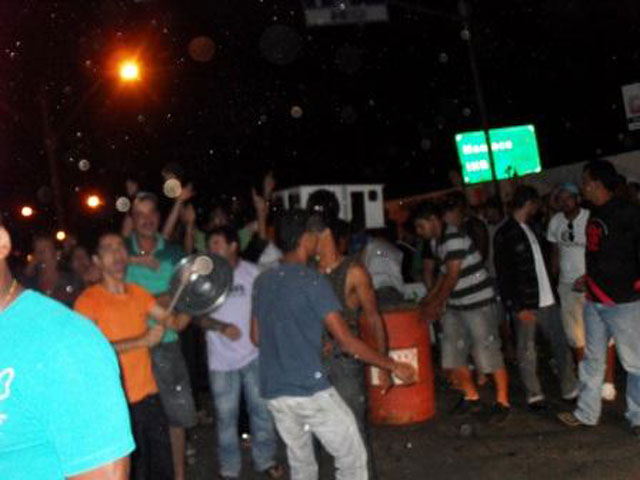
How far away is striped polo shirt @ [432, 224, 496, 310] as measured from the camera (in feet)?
26.3

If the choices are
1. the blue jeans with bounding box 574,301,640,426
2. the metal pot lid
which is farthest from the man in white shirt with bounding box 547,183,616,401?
the metal pot lid

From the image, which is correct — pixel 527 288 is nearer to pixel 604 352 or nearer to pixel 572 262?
pixel 572 262

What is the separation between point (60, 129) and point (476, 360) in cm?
1183

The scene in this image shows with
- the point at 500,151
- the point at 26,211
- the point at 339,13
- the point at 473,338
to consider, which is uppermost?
the point at 26,211

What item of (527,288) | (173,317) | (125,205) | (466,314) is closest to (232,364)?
(173,317)

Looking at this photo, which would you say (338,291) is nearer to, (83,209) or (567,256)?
(567,256)

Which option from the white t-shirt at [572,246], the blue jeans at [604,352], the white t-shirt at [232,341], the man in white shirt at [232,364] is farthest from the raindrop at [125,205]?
the white t-shirt at [572,246]

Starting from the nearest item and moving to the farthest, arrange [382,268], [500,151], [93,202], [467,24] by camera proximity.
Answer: [382,268]
[467,24]
[500,151]
[93,202]

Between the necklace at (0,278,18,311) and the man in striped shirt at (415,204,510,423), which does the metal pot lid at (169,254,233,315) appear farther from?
the necklace at (0,278,18,311)

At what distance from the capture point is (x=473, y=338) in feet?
26.5

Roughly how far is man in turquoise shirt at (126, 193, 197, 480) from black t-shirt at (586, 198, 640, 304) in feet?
10.6

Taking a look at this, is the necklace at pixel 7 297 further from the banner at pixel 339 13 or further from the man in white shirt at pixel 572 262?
the banner at pixel 339 13

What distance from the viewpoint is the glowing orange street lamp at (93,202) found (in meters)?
40.4

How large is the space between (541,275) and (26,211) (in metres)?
44.5
